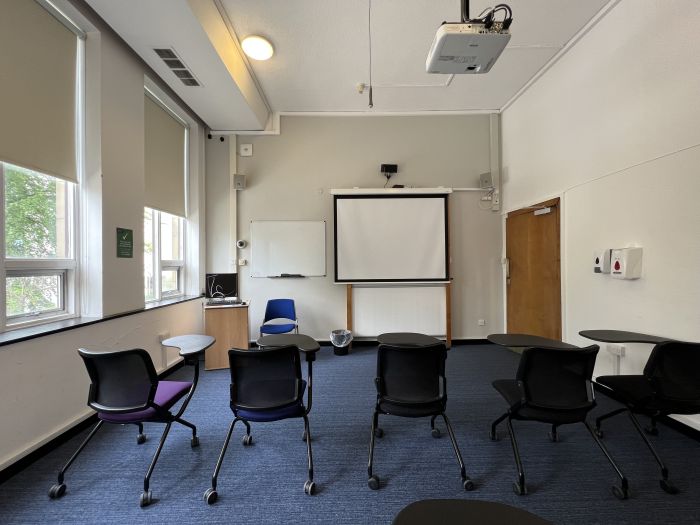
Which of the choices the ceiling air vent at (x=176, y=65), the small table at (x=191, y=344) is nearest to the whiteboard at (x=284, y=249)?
the ceiling air vent at (x=176, y=65)

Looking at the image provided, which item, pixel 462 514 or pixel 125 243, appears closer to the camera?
pixel 462 514

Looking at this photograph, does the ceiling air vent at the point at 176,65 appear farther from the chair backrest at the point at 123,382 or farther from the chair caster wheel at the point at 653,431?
the chair caster wheel at the point at 653,431

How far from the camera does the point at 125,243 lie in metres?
3.04

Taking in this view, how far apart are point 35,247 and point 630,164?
17.1 feet

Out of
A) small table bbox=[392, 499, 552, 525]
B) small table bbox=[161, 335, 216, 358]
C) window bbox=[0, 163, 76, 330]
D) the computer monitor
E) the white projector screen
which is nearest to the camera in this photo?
small table bbox=[392, 499, 552, 525]

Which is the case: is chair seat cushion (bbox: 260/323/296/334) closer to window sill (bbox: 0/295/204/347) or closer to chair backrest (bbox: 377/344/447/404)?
window sill (bbox: 0/295/204/347)

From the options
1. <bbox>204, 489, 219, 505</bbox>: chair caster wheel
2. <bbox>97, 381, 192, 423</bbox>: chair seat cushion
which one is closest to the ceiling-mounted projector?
<bbox>97, 381, 192, 423</bbox>: chair seat cushion

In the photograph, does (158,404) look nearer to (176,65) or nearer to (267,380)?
(267,380)

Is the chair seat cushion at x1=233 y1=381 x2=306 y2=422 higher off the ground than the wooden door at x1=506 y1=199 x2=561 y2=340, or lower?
lower

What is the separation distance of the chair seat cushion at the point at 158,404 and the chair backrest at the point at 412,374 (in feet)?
4.70

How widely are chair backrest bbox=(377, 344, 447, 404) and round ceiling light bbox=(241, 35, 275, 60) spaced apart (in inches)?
137

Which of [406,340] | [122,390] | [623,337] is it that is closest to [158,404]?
[122,390]

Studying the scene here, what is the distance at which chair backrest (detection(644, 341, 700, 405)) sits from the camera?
1.87 meters

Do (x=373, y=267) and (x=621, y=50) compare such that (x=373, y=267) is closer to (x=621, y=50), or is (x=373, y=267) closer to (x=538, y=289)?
(x=538, y=289)
